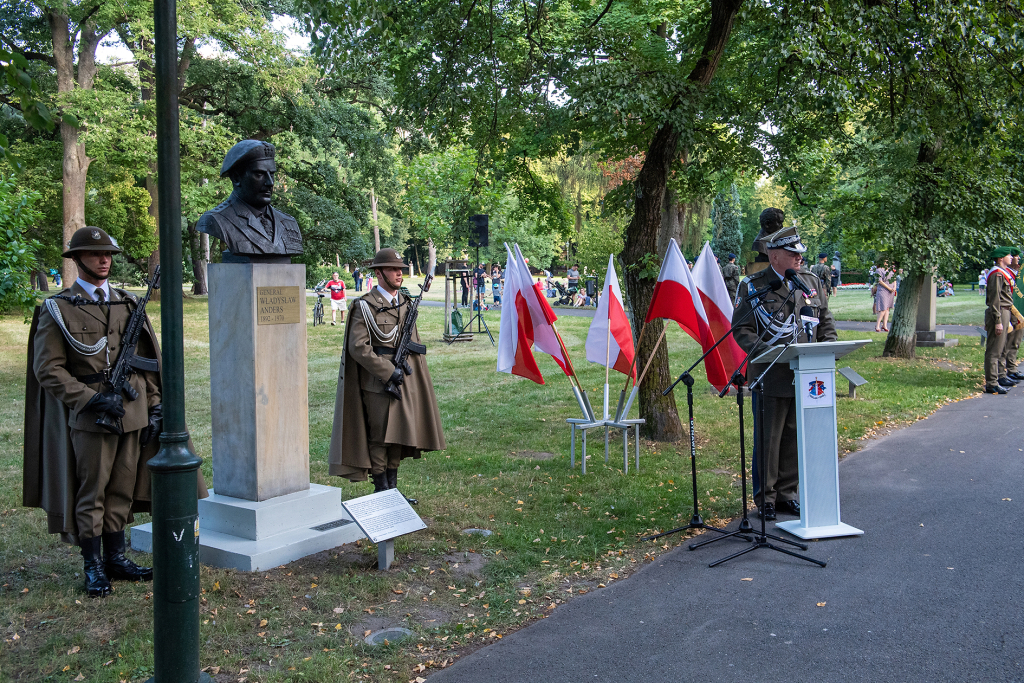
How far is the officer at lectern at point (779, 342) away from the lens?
6633mm

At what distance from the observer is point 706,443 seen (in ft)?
32.7

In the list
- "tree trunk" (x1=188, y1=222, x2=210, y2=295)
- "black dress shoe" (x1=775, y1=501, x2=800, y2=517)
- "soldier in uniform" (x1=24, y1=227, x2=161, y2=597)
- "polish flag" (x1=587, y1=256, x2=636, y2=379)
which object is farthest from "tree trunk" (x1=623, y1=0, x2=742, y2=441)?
"tree trunk" (x1=188, y1=222, x2=210, y2=295)

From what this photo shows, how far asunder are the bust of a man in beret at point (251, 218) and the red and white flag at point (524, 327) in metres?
2.96

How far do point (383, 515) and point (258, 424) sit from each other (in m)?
1.15

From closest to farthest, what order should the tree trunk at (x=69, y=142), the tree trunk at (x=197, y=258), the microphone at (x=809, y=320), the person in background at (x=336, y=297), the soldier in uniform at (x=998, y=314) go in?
1. the microphone at (x=809, y=320)
2. the soldier in uniform at (x=998, y=314)
3. the tree trunk at (x=69, y=142)
4. the person in background at (x=336, y=297)
5. the tree trunk at (x=197, y=258)

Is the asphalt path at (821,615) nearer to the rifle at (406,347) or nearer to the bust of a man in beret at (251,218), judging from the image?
the rifle at (406,347)

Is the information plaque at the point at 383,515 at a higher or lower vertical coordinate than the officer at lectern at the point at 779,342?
lower

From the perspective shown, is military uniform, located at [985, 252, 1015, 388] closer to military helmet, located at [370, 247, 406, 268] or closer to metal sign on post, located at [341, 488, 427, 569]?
military helmet, located at [370, 247, 406, 268]

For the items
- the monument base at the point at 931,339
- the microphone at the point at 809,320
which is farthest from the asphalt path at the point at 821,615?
the monument base at the point at 931,339

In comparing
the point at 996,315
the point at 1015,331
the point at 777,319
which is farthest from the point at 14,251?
the point at 1015,331

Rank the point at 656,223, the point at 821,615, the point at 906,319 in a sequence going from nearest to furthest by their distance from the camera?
the point at 821,615, the point at 656,223, the point at 906,319

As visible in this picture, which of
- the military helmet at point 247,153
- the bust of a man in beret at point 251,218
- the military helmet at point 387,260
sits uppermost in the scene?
the military helmet at point 247,153

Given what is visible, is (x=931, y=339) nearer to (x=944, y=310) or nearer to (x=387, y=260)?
(x=944, y=310)

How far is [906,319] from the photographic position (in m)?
16.9
